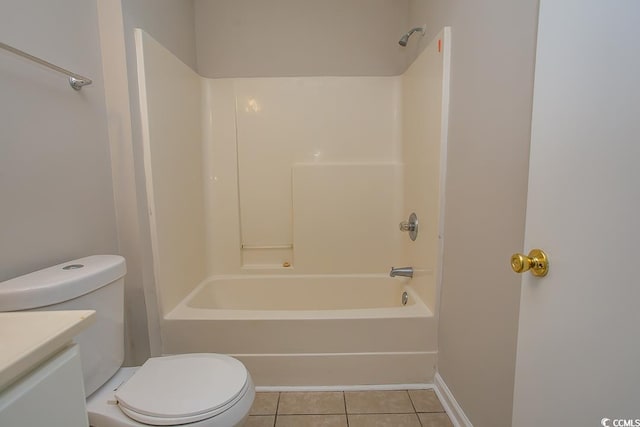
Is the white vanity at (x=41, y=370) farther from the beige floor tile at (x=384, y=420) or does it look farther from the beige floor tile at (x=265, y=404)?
the beige floor tile at (x=384, y=420)

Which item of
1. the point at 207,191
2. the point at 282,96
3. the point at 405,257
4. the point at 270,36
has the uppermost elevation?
the point at 270,36

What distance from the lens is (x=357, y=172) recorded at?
6.79 feet

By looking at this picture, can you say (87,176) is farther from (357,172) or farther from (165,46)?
(357,172)

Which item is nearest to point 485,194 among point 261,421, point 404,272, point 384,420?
point 404,272

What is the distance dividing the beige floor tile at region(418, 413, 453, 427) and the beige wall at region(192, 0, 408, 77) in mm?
2169

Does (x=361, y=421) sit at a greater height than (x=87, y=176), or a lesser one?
lesser

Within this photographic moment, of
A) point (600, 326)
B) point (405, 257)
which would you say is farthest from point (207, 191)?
point (600, 326)

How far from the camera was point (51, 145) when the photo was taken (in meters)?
1.01

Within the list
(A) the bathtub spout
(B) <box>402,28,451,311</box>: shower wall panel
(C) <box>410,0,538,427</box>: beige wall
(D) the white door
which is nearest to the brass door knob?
(D) the white door

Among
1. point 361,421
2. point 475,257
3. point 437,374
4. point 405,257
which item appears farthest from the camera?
point 405,257

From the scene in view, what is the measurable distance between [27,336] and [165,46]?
1.66 m

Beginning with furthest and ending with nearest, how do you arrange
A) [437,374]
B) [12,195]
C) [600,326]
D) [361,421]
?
[437,374] < [361,421] < [12,195] < [600,326]

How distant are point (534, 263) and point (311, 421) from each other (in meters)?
1.25

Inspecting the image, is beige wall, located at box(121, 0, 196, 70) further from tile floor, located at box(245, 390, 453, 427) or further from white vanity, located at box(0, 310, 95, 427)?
tile floor, located at box(245, 390, 453, 427)
